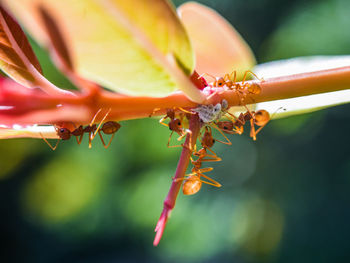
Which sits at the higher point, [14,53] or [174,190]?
[14,53]

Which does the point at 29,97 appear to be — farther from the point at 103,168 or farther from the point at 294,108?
the point at 103,168

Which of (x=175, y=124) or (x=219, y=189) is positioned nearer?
(x=175, y=124)

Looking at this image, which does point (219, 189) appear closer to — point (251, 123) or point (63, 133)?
point (251, 123)

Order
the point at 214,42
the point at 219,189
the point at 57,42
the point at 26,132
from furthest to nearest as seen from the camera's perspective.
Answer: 1. the point at 219,189
2. the point at 214,42
3. the point at 26,132
4. the point at 57,42

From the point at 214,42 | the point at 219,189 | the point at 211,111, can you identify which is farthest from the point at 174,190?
the point at 219,189

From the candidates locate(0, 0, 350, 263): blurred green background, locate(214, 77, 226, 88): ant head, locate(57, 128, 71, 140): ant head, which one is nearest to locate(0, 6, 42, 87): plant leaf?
locate(57, 128, 71, 140): ant head
